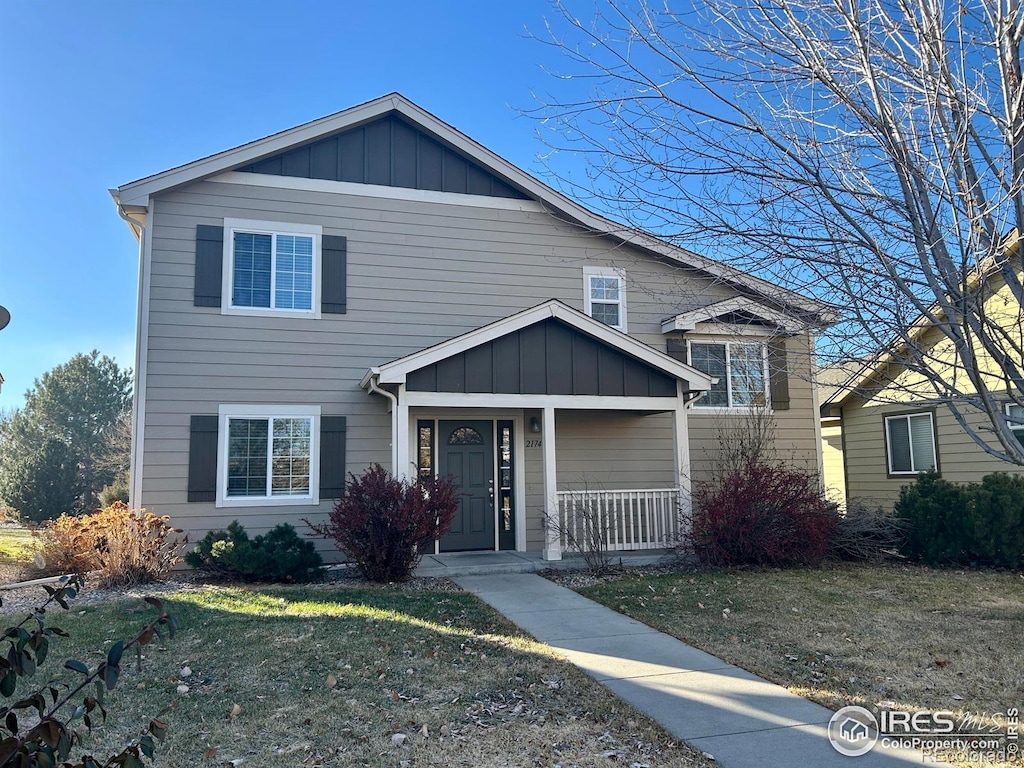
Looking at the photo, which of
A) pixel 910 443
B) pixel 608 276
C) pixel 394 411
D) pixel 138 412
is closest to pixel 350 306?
pixel 394 411

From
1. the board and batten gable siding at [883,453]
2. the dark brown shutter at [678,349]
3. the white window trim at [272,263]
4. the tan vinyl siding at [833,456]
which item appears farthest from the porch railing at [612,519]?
the tan vinyl siding at [833,456]

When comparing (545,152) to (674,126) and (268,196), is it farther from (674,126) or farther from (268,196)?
(268,196)

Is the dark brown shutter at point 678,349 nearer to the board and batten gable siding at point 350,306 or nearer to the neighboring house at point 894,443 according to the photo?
the board and batten gable siding at point 350,306

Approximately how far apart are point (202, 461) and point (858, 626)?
849cm

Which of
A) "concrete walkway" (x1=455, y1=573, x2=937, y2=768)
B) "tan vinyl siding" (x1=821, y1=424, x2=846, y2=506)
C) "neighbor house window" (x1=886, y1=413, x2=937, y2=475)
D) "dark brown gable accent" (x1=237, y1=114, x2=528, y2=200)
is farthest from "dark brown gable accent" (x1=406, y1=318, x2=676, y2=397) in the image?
"tan vinyl siding" (x1=821, y1=424, x2=846, y2=506)

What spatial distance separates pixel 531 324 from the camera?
1036 centimetres

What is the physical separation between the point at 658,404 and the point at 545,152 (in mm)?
6290

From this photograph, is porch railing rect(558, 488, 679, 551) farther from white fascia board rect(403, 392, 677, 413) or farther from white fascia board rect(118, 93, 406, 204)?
white fascia board rect(118, 93, 406, 204)

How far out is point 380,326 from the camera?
37.1 ft

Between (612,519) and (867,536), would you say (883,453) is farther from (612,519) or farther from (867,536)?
(612,519)

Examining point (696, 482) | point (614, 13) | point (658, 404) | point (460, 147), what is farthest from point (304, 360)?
point (614, 13)

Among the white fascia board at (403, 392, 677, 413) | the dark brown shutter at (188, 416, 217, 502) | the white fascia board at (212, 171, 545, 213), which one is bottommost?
the dark brown shutter at (188, 416, 217, 502)

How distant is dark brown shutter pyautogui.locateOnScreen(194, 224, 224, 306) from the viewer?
34.4ft

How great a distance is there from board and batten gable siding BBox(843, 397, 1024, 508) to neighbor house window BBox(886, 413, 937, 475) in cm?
15
